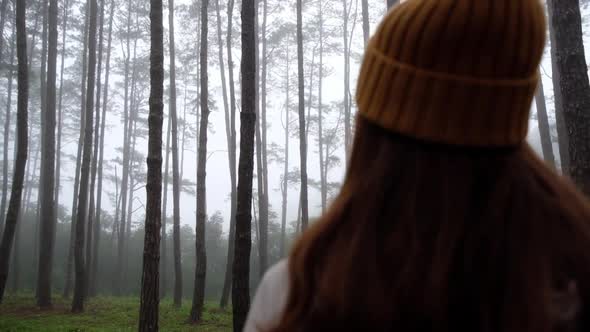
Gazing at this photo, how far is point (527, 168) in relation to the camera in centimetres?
96

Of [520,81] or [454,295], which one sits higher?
[520,81]

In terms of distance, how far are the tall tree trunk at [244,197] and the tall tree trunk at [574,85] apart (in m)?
3.55

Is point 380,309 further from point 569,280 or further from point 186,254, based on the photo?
point 186,254

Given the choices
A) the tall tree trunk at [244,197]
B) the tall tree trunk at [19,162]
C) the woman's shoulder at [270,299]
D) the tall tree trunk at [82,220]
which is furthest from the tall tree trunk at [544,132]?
the woman's shoulder at [270,299]

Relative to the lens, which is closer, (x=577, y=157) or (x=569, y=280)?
(x=569, y=280)

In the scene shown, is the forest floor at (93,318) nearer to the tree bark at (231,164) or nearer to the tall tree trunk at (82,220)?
the tall tree trunk at (82,220)

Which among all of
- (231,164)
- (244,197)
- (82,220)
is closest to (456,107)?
(244,197)

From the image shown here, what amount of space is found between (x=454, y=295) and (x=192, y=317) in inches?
455

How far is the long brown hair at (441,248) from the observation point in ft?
2.83

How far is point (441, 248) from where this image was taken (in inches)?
34.9

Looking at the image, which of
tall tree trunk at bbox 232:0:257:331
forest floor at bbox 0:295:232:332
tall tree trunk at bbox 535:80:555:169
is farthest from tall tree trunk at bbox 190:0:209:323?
tall tree trunk at bbox 535:80:555:169

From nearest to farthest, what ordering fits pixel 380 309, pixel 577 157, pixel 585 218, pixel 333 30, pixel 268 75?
pixel 380 309 → pixel 585 218 → pixel 577 157 → pixel 333 30 → pixel 268 75

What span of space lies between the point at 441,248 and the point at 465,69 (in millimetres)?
358

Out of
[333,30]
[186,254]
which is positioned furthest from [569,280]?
[186,254]
